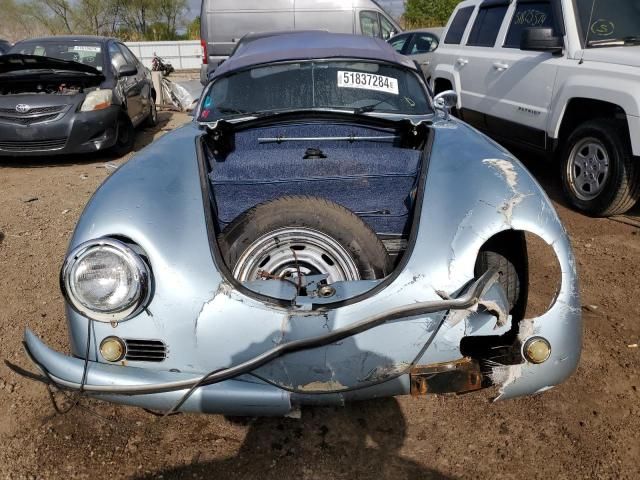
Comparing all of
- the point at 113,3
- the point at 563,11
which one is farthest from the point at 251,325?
the point at 113,3

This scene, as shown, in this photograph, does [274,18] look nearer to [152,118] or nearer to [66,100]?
[152,118]

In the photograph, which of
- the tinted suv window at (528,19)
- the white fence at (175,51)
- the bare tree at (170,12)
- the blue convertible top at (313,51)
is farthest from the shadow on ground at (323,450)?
the bare tree at (170,12)

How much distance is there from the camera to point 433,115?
10.5 feet

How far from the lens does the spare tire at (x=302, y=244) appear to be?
201 centimetres

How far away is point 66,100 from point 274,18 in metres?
5.62

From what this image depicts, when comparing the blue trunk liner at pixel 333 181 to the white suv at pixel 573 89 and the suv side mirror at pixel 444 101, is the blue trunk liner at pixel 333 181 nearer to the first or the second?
the suv side mirror at pixel 444 101

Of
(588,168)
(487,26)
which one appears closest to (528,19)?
(487,26)

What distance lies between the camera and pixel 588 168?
15.3 feet

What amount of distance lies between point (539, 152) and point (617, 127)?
0.91 meters

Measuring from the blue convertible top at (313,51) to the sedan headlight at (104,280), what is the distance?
2042 mm

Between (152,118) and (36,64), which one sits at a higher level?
(36,64)

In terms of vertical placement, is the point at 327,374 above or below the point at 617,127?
below

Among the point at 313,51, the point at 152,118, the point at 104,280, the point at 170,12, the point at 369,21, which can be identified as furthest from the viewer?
the point at 170,12

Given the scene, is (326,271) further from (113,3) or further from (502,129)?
(113,3)
